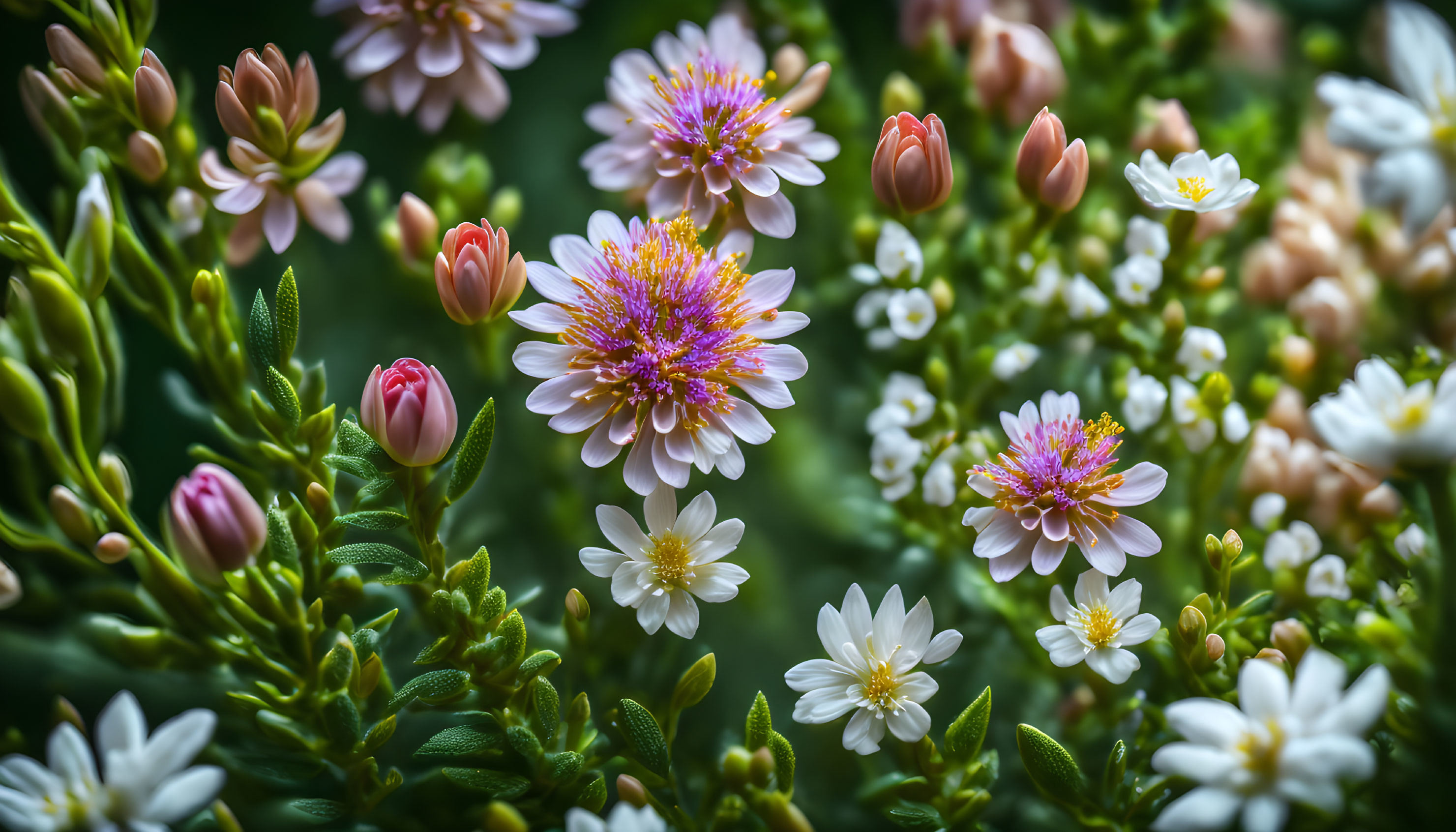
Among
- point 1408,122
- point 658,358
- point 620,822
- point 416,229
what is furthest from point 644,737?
point 1408,122

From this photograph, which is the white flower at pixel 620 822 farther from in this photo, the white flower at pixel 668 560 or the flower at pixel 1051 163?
the flower at pixel 1051 163

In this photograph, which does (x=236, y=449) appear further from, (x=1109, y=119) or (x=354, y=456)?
(x=1109, y=119)

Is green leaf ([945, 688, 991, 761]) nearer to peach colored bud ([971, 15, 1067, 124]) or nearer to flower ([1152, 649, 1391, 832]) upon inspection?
flower ([1152, 649, 1391, 832])

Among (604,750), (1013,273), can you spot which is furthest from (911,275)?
(604,750)

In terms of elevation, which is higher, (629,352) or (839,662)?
(629,352)

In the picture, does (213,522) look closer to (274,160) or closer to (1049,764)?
(274,160)

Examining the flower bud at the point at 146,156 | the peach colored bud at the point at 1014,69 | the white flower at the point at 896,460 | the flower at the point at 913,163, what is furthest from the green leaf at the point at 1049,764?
the flower bud at the point at 146,156
